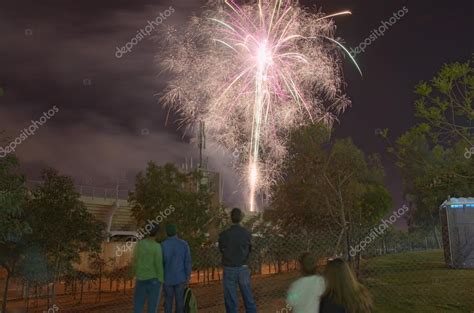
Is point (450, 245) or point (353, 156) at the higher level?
point (353, 156)

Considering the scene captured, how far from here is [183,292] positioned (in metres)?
7.87

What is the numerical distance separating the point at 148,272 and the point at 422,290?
892 cm

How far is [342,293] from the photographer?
4.83 metres

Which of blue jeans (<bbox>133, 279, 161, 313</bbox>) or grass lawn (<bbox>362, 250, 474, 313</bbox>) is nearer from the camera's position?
blue jeans (<bbox>133, 279, 161, 313</bbox>)

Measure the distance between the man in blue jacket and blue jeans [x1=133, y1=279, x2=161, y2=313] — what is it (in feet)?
0.49

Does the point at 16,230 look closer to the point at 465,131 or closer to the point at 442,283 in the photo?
the point at 465,131

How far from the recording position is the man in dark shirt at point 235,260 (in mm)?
7695

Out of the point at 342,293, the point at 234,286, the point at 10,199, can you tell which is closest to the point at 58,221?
the point at 10,199

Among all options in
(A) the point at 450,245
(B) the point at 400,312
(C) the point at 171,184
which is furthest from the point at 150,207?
(B) the point at 400,312

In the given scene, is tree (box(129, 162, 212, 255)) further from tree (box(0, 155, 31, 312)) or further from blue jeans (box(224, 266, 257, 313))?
blue jeans (box(224, 266, 257, 313))

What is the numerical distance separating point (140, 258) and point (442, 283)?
1064cm

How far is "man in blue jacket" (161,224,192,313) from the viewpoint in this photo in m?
7.75

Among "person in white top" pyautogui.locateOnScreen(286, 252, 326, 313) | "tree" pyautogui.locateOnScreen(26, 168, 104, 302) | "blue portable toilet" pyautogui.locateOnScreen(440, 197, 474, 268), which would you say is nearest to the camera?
"person in white top" pyautogui.locateOnScreen(286, 252, 326, 313)

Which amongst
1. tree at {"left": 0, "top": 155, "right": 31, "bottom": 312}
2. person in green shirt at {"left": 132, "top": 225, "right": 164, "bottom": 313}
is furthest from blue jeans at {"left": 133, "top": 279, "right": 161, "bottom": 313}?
tree at {"left": 0, "top": 155, "right": 31, "bottom": 312}
